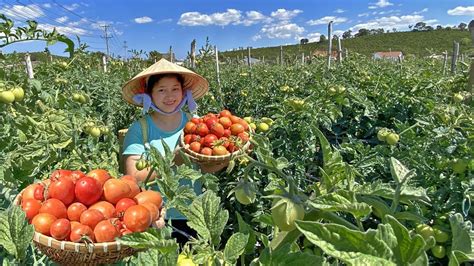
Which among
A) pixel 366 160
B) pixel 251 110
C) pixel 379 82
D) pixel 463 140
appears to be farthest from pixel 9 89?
pixel 251 110

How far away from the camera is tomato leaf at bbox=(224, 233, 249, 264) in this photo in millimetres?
659

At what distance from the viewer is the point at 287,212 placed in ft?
1.99

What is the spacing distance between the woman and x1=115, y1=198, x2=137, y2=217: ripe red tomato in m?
1.11

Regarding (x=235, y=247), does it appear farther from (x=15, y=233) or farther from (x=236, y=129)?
(x=236, y=129)

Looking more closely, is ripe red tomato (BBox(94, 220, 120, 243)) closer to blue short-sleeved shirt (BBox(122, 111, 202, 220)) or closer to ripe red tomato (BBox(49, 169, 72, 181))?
ripe red tomato (BBox(49, 169, 72, 181))

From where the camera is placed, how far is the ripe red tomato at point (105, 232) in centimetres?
110

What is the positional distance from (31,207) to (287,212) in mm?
854

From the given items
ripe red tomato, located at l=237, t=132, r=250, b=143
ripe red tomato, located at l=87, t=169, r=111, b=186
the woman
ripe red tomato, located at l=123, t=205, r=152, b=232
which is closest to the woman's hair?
the woman

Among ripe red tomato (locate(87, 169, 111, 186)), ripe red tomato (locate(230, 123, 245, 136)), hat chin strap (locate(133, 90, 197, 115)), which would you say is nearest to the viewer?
ripe red tomato (locate(87, 169, 111, 186))

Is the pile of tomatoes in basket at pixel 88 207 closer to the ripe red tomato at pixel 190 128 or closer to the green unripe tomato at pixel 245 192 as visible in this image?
the green unripe tomato at pixel 245 192

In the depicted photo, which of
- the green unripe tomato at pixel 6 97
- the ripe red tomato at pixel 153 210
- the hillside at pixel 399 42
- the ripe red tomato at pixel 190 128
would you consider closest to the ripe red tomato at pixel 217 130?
the ripe red tomato at pixel 190 128

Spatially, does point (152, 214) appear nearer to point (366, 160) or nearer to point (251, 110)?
point (366, 160)

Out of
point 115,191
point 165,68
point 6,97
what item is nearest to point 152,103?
point 165,68

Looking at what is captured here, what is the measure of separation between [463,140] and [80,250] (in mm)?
1569
